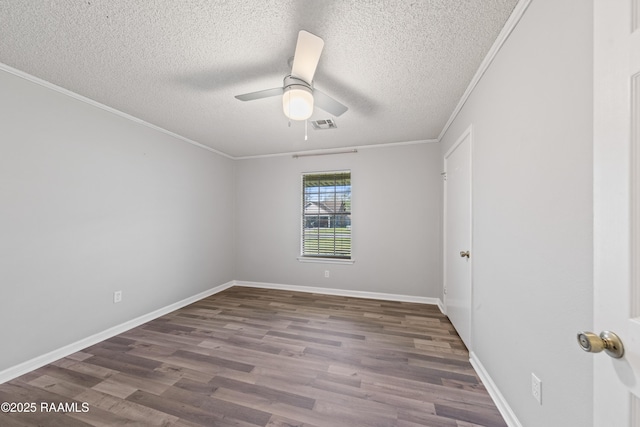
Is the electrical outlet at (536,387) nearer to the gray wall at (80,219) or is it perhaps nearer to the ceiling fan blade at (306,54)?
the ceiling fan blade at (306,54)

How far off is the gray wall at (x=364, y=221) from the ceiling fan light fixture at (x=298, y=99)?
7.31ft

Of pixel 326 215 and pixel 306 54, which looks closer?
pixel 306 54

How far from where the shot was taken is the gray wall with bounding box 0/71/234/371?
1.85m

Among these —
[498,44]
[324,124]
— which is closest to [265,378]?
[324,124]

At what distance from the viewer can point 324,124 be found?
2910mm

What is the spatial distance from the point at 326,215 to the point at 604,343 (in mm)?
3484

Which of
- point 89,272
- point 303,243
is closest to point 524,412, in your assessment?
point 303,243

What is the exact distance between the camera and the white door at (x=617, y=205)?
0.57 metres

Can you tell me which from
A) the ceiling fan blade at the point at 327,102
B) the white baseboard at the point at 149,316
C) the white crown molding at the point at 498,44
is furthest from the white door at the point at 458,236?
the ceiling fan blade at the point at 327,102

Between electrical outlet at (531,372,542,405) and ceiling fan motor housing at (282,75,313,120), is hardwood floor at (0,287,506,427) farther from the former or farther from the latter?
ceiling fan motor housing at (282,75,313,120)

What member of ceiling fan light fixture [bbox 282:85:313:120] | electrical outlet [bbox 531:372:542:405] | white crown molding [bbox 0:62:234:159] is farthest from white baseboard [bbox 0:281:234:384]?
electrical outlet [bbox 531:372:542:405]

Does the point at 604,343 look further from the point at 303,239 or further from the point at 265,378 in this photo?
the point at 303,239

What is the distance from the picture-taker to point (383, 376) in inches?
73.6

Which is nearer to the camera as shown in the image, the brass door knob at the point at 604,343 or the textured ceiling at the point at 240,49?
the brass door knob at the point at 604,343
